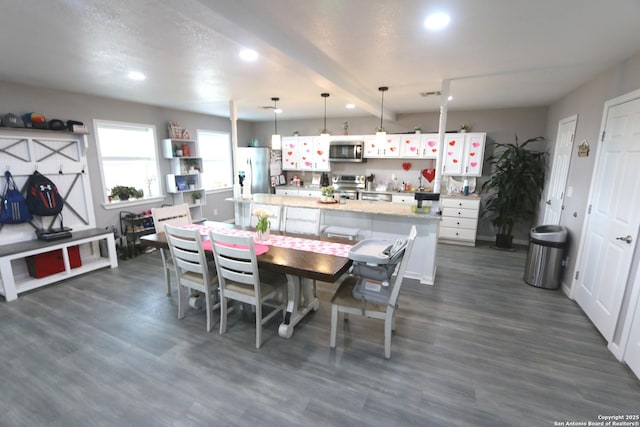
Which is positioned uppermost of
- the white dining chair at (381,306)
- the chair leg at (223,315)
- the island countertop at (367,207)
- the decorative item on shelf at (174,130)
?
the decorative item on shelf at (174,130)

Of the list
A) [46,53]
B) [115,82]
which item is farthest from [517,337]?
[115,82]

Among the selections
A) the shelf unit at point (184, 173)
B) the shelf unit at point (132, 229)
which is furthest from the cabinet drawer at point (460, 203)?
the shelf unit at point (132, 229)

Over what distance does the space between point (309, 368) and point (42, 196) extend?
3.93m

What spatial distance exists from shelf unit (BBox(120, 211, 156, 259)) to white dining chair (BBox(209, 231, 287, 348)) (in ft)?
9.34

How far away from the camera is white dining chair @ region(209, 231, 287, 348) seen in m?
2.17

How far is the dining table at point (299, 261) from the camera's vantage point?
2.17 m

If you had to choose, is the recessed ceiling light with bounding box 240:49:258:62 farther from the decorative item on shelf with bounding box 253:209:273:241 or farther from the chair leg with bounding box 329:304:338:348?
the chair leg with bounding box 329:304:338:348

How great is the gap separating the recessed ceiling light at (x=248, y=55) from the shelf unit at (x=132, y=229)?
132 inches

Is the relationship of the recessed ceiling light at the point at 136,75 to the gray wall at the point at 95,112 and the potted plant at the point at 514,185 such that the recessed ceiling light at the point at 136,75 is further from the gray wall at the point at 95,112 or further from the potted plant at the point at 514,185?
the potted plant at the point at 514,185

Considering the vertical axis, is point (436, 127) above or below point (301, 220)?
above

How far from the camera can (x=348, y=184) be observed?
632 cm

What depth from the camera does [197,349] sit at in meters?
2.33

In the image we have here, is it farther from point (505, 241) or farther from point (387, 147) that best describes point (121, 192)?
point (505, 241)

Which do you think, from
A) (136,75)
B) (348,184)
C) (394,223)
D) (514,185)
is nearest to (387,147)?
(348,184)
